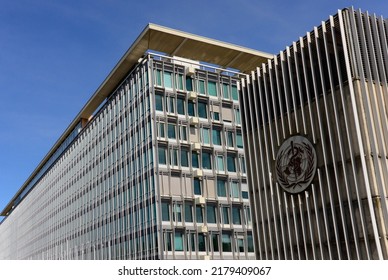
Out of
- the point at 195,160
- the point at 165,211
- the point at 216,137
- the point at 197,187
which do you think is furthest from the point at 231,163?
the point at 165,211

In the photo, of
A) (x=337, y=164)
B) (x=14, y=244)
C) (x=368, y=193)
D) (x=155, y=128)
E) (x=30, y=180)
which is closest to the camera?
(x=368, y=193)

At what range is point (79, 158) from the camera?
83.2 m

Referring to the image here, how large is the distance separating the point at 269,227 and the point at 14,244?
11071 cm

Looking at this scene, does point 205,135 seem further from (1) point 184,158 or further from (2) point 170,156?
(2) point 170,156

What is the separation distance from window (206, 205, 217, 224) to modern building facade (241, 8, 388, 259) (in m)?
18.0

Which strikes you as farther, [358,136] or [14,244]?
[14,244]

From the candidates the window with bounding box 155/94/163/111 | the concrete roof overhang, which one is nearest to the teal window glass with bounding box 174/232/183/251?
the window with bounding box 155/94/163/111

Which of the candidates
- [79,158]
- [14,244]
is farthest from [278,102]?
[14,244]

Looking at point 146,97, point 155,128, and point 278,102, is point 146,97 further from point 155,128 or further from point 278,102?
point 278,102

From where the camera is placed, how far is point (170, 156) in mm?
58500

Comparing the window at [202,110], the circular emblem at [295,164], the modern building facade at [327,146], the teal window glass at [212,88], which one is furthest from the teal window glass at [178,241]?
the circular emblem at [295,164]

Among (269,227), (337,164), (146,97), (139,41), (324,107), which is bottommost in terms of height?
(269,227)

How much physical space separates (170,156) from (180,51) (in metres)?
13.9

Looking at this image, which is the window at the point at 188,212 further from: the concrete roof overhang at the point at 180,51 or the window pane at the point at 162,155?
the concrete roof overhang at the point at 180,51
